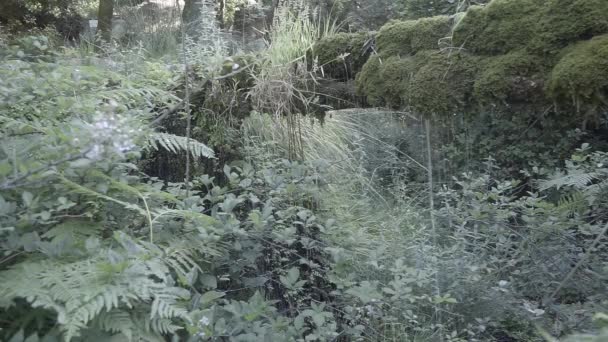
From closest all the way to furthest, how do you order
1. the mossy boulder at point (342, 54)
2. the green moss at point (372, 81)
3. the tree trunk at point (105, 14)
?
the green moss at point (372, 81) < the mossy boulder at point (342, 54) < the tree trunk at point (105, 14)

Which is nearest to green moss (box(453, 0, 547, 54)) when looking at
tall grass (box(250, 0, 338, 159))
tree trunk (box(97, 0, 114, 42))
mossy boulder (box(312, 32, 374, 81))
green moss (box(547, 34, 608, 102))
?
green moss (box(547, 34, 608, 102))

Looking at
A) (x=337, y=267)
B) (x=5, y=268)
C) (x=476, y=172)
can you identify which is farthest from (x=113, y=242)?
(x=476, y=172)

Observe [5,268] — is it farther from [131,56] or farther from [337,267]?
[131,56]

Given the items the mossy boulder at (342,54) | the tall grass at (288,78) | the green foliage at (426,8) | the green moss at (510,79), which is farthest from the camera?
the green foliage at (426,8)

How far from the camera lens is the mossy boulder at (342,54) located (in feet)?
10.8

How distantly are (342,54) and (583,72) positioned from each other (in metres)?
1.47

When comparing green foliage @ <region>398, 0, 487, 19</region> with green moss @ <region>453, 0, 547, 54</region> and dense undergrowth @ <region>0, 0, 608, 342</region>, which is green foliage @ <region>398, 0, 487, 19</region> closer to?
dense undergrowth @ <region>0, 0, 608, 342</region>

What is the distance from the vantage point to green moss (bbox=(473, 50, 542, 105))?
244 centimetres

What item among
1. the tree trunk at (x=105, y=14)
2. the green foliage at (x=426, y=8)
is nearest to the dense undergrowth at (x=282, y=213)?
the green foliage at (x=426, y=8)

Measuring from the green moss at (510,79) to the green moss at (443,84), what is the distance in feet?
0.31

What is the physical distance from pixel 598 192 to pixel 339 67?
1.66m

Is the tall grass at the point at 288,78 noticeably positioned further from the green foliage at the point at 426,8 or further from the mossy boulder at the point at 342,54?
the green foliage at the point at 426,8

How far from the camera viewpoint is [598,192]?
8.99 ft

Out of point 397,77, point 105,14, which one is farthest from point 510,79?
point 105,14
